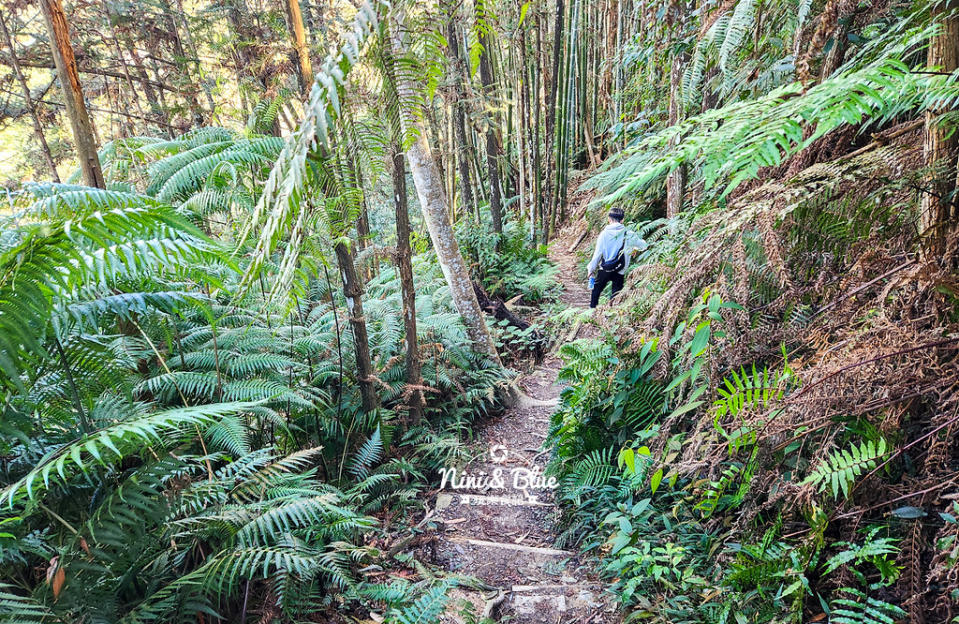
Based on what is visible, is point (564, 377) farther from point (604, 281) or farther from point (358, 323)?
point (604, 281)

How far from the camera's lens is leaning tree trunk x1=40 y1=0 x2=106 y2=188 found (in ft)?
8.20

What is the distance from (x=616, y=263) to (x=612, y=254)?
0.13 m

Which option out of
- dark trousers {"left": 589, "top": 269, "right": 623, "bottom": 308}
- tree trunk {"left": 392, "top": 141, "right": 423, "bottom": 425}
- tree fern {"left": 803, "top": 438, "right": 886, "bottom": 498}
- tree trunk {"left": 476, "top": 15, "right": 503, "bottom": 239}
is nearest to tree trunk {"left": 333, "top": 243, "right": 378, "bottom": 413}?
tree trunk {"left": 392, "top": 141, "right": 423, "bottom": 425}

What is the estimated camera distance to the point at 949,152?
1383 mm

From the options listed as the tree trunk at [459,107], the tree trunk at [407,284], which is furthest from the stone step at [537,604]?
the tree trunk at [459,107]

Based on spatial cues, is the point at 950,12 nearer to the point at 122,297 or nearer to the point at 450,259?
the point at 122,297

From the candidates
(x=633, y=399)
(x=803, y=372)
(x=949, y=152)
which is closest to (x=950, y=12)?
(x=949, y=152)

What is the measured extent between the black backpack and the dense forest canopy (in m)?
2.07

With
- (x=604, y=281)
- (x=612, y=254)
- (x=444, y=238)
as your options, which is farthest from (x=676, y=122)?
(x=444, y=238)

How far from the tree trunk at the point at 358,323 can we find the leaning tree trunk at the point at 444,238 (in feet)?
4.68

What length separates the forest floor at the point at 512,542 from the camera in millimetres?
2281

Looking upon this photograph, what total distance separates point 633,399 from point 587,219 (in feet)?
19.2

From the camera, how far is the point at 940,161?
139cm

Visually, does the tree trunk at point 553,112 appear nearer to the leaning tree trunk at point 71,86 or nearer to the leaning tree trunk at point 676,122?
the leaning tree trunk at point 676,122
